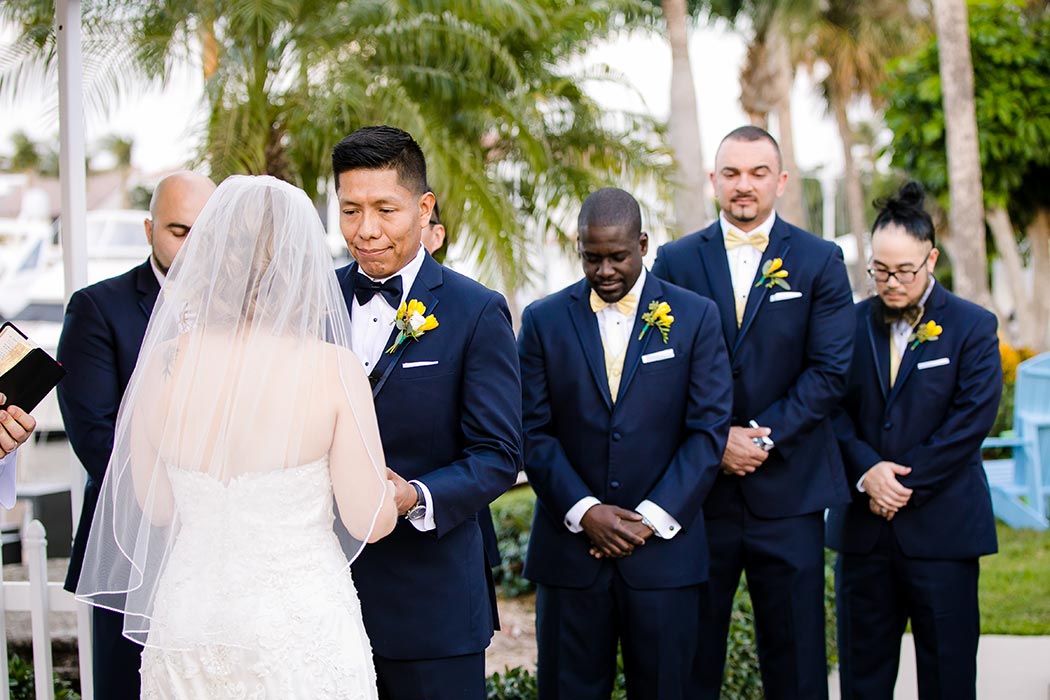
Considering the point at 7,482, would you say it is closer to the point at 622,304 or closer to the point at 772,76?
the point at 622,304

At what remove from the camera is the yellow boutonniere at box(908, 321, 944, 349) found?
4703 mm

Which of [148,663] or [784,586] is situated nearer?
[148,663]

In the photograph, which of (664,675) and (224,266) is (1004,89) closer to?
(664,675)

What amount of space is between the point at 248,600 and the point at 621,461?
1.77 metres

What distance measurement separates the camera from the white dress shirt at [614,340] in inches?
162

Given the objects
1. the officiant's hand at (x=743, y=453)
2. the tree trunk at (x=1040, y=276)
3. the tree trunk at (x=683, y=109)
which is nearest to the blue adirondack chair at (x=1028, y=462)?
the tree trunk at (x=683, y=109)

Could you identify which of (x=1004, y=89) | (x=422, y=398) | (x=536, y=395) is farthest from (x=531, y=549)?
(x=1004, y=89)

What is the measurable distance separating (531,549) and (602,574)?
0.32 metres

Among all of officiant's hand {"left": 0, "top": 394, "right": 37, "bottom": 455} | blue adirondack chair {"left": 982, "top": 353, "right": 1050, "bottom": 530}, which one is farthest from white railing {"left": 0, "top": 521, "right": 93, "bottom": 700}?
blue adirondack chair {"left": 982, "top": 353, "right": 1050, "bottom": 530}

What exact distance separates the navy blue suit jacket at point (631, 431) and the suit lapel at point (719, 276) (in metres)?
0.39

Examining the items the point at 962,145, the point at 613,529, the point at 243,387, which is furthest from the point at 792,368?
the point at 962,145

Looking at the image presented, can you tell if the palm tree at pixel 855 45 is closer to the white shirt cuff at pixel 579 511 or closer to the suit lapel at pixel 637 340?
the suit lapel at pixel 637 340

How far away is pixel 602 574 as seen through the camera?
164 inches

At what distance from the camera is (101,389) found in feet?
13.0
